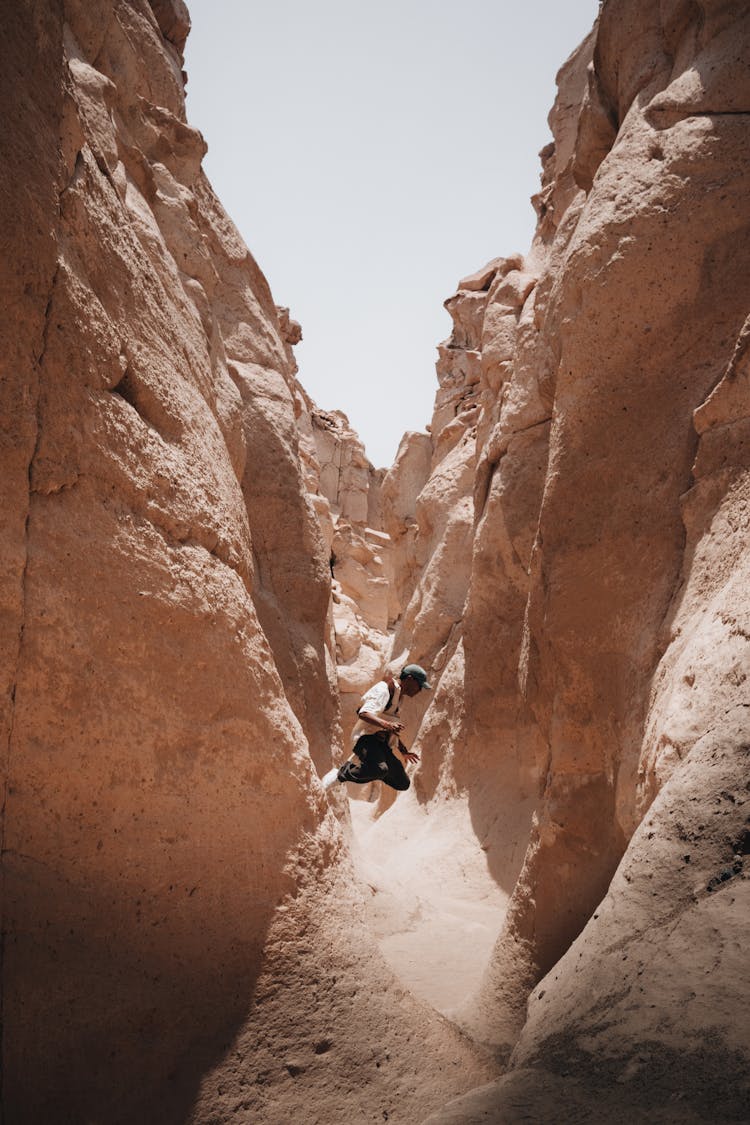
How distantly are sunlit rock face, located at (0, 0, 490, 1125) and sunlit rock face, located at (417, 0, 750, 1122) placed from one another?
4.09 feet

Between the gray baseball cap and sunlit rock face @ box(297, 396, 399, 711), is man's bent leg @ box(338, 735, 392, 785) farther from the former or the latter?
sunlit rock face @ box(297, 396, 399, 711)

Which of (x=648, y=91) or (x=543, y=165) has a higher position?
(x=543, y=165)

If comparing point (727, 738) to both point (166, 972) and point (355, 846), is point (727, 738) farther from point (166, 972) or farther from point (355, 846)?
point (355, 846)

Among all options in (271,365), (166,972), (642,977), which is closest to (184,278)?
(271,365)

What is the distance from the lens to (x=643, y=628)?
398cm

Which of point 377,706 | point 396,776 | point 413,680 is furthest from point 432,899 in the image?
point 377,706

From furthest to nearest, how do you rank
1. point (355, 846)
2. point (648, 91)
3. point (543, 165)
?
point (543, 165), point (355, 846), point (648, 91)

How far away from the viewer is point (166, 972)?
10.7 ft

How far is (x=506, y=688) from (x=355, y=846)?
6.89 ft

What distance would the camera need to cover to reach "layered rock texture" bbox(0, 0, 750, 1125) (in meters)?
2.29

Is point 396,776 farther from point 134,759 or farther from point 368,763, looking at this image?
point 134,759

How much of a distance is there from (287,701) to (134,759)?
45.6 inches

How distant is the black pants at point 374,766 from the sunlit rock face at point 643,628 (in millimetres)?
914

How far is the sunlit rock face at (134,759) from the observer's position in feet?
9.63
